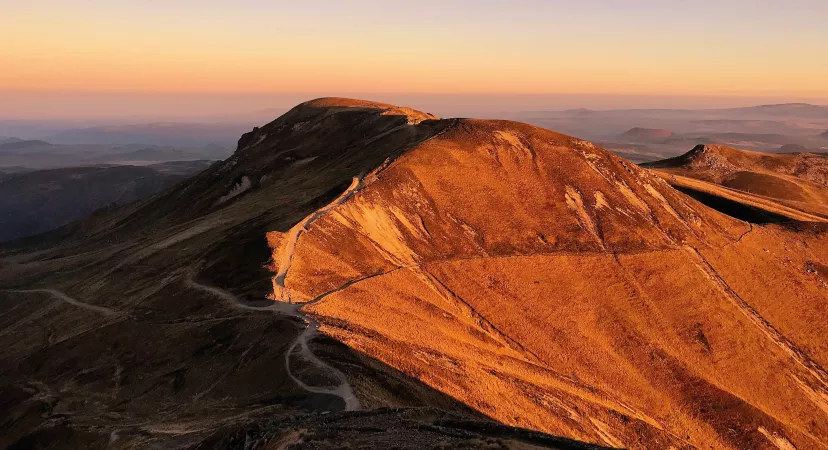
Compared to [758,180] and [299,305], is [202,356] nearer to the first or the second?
[299,305]

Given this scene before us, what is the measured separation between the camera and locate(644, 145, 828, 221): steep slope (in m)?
137

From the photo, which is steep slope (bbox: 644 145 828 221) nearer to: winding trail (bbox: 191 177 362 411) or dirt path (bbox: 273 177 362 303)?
dirt path (bbox: 273 177 362 303)

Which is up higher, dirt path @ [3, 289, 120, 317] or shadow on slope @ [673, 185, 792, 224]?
shadow on slope @ [673, 185, 792, 224]

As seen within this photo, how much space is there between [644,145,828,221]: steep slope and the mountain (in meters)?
26.2

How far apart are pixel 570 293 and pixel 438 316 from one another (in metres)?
26.4

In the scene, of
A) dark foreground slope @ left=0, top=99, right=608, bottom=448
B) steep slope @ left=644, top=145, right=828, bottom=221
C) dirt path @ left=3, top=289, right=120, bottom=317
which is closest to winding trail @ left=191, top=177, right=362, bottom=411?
dark foreground slope @ left=0, top=99, right=608, bottom=448

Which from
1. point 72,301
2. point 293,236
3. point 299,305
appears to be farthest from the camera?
point 72,301

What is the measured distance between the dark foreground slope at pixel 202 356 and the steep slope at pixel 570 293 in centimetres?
551

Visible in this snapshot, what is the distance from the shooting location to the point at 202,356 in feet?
185

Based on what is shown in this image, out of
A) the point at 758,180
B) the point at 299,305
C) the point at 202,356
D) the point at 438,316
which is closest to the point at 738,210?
the point at 758,180

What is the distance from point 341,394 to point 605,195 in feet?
260

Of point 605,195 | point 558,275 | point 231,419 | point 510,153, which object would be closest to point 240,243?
point 231,419

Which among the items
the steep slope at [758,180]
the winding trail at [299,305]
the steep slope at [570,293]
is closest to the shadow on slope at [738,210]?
the steep slope at [758,180]

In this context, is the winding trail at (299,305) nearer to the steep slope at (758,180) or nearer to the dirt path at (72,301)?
the dirt path at (72,301)
